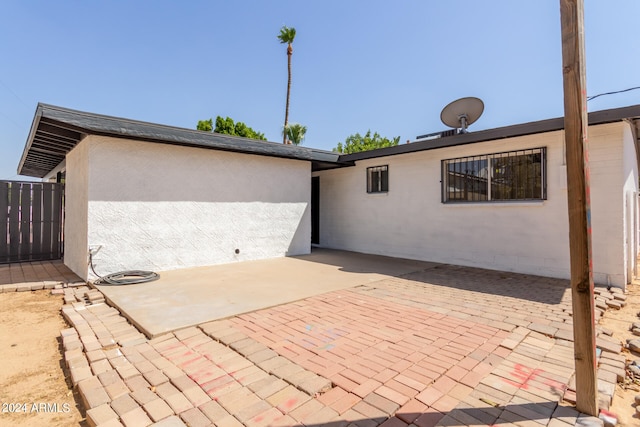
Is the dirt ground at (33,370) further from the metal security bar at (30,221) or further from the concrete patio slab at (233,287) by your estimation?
the metal security bar at (30,221)

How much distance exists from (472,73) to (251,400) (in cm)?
1015

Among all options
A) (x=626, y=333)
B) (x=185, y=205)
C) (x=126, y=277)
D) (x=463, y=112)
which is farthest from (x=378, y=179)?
(x=126, y=277)

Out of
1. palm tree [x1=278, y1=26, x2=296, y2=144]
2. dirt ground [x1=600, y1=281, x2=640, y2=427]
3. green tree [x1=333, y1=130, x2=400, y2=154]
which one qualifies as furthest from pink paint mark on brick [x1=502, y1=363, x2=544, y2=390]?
green tree [x1=333, y1=130, x2=400, y2=154]

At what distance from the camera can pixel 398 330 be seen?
3250 mm

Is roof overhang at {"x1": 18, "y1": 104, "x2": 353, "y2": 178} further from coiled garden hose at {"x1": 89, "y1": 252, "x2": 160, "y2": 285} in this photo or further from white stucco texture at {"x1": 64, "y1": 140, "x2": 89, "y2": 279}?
coiled garden hose at {"x1": 89, "y1": 252, "x2": 160, "y2": 285}

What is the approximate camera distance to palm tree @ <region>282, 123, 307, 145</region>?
77.2 ft

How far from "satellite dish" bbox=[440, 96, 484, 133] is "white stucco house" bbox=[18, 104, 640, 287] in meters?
0.63

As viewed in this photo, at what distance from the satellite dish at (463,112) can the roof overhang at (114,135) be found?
3.36 m

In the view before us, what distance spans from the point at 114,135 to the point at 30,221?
4338mm

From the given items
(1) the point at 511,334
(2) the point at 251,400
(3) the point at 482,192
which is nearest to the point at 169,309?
(2) the point at 251,400

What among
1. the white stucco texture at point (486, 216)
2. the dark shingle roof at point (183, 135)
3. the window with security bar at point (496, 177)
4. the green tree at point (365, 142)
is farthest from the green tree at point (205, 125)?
the window with security bar at point (496, 177)

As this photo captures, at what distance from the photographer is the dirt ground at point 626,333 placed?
1989mm

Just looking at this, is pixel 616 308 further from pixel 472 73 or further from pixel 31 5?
pixel 31 5

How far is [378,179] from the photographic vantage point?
906cm
